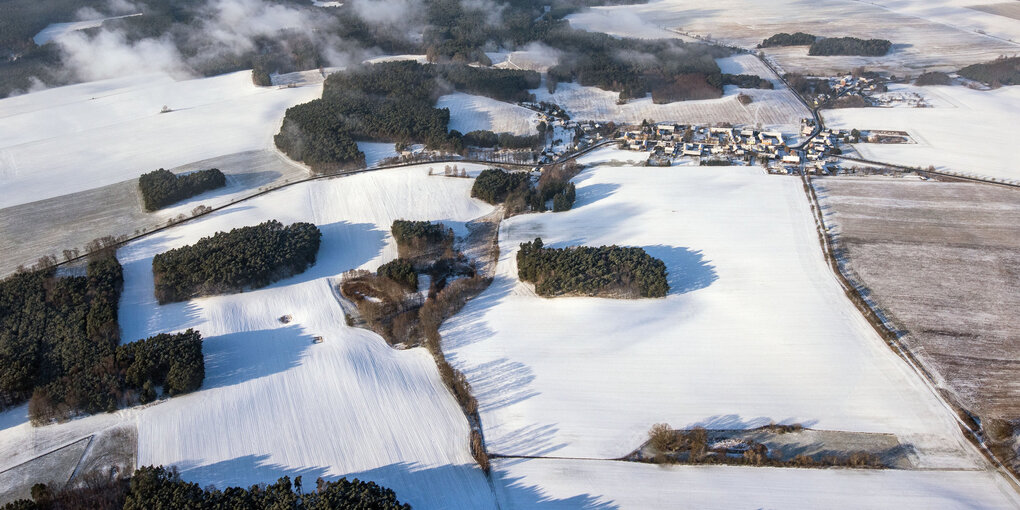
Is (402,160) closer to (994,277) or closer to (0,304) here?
(0,304)

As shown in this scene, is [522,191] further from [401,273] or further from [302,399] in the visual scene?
[302,399]

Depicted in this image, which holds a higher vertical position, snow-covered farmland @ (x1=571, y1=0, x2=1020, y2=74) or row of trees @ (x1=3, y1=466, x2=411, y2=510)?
snow-covered farmland @ (x1=571, y1=0, x2=1020, y2=74)

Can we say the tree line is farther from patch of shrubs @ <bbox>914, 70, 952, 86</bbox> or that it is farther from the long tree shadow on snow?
patch of shrubs @ <bbox>914, 70, 952, 86</bbox>

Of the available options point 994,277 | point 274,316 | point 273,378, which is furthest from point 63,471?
point 994,277

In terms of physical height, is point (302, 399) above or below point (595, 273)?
below

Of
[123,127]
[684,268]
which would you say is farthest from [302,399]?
[123,127]

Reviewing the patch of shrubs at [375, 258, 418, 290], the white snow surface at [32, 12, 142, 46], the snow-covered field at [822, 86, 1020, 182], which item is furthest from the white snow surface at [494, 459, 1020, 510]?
the white snow surface at [32, 12, 142, 46]
